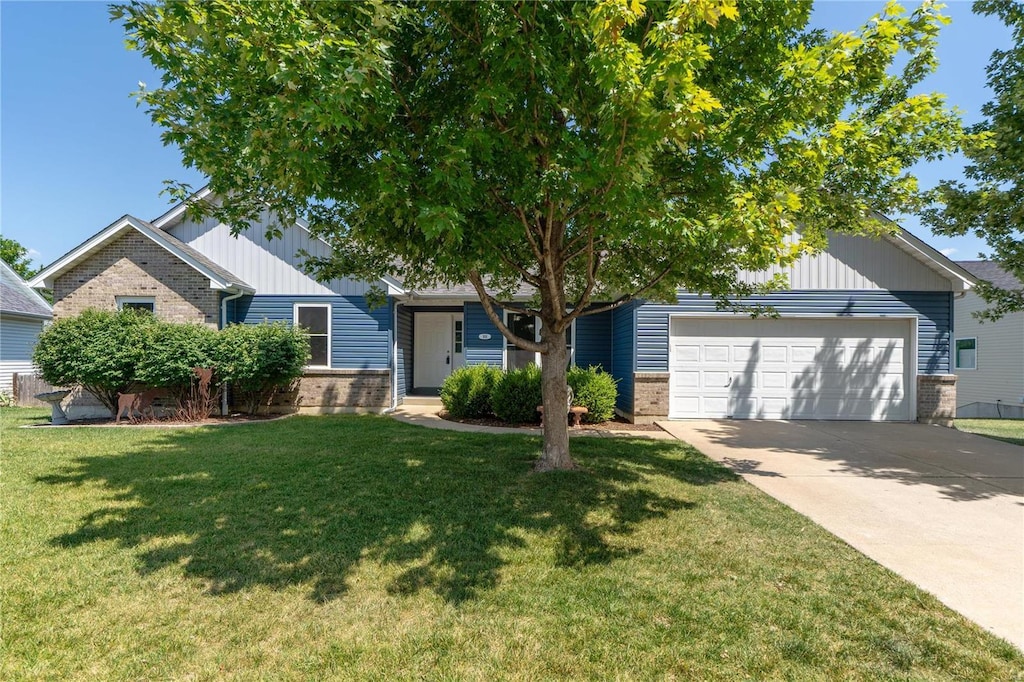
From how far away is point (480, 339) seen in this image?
13680mm

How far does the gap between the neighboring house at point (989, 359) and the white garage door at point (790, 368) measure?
30.3ft

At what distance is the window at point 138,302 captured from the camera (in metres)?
12.2

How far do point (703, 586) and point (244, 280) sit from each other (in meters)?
13.0

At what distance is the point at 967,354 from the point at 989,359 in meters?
1.37

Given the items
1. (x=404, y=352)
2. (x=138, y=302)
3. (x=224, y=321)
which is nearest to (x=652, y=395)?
(x=404, y=352)

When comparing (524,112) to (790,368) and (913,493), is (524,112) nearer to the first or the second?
(913,493)

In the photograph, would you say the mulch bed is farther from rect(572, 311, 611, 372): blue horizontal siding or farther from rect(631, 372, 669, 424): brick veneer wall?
rect(572, 311, 611, 372): blue horizontal siding

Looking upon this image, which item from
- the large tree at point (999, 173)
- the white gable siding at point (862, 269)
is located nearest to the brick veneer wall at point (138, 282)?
the white gable siding at point (862, 269)

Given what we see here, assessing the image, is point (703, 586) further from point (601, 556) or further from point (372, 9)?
point (372, 9)

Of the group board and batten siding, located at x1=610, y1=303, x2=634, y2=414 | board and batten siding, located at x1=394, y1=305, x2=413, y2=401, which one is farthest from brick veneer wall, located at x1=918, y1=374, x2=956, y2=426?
board and batten siding, located at x1=394, y1=305, x2=413, y2=401

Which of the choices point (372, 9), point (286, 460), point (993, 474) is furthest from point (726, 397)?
point (372, 9)

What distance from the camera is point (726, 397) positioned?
11.9 metres

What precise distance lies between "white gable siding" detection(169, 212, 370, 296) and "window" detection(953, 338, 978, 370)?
2384cm

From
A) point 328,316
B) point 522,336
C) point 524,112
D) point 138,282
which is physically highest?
point 524,112
